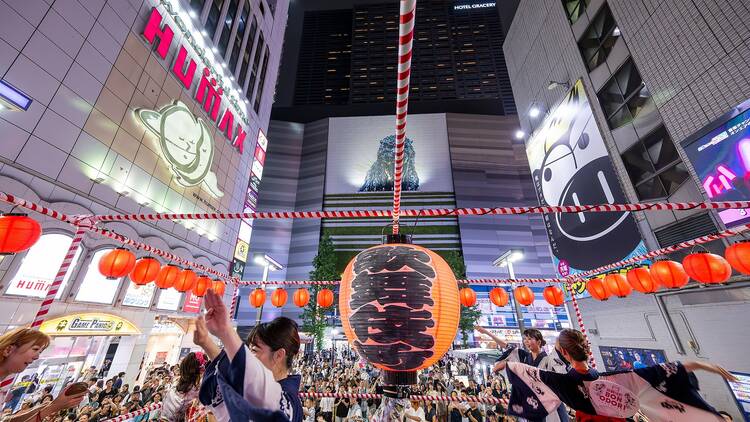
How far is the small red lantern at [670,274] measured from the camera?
5.29 meters

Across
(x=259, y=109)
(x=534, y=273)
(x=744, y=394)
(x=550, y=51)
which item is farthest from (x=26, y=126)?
(x=534, y=273)

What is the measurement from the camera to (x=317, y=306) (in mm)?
20812

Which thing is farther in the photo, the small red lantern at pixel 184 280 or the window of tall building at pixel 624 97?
the window of tall building at pixel 624 97

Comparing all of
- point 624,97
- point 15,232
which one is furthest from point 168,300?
point 624,97

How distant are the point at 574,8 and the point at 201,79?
57.2 ft

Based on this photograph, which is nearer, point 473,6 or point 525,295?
point 525,295

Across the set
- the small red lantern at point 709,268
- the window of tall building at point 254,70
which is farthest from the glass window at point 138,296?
the small red lantern at point 709,268

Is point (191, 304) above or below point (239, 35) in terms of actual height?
below

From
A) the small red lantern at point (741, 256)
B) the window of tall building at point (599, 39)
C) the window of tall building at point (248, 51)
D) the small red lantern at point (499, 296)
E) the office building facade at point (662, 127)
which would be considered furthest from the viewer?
the window of tall building at point (248, 51)

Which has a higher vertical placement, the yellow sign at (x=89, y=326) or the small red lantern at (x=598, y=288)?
the small red lantern at (x=598, y=288)

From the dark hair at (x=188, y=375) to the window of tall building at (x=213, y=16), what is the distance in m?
16.5

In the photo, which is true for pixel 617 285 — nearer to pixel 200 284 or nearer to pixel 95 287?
pixel 200 284

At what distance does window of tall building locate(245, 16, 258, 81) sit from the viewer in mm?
17438

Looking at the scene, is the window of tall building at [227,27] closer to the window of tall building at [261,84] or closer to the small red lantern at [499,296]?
the window of tall building at [261,84]
